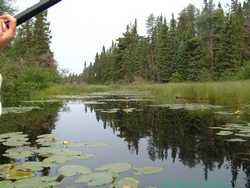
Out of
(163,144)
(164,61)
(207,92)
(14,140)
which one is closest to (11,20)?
(163,144)

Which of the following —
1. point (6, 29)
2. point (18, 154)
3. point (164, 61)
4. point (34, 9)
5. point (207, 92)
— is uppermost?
point (164, 61)

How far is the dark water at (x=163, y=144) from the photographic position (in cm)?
460

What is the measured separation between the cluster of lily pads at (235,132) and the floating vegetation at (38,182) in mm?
3907

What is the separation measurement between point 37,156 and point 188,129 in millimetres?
4120

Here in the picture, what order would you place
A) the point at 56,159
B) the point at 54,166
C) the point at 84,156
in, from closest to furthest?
the point at 54,166 → the point at 56,159 → the point at 84,156

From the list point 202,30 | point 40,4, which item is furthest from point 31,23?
point 40,4

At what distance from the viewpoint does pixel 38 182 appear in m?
4.12

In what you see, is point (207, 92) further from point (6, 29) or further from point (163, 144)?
point (6, 29)

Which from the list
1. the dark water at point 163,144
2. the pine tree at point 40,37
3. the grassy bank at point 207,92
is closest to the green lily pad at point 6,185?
the dark water at point 163,144

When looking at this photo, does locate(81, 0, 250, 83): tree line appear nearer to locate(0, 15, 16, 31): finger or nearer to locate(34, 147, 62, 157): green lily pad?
locate(34, 147, 62, 157): green lily pad

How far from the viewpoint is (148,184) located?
14.0ft

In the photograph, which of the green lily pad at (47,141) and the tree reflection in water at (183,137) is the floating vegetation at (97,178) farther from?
the green lily pad at (47,141)

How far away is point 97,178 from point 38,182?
753mm

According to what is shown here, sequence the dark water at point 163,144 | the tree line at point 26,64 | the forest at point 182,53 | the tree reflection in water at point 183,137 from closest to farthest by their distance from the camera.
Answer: the dark water at point 163,144, the tree reflection in water at point 183,137, the tree line at point 26,64, the forest at point 182,53
